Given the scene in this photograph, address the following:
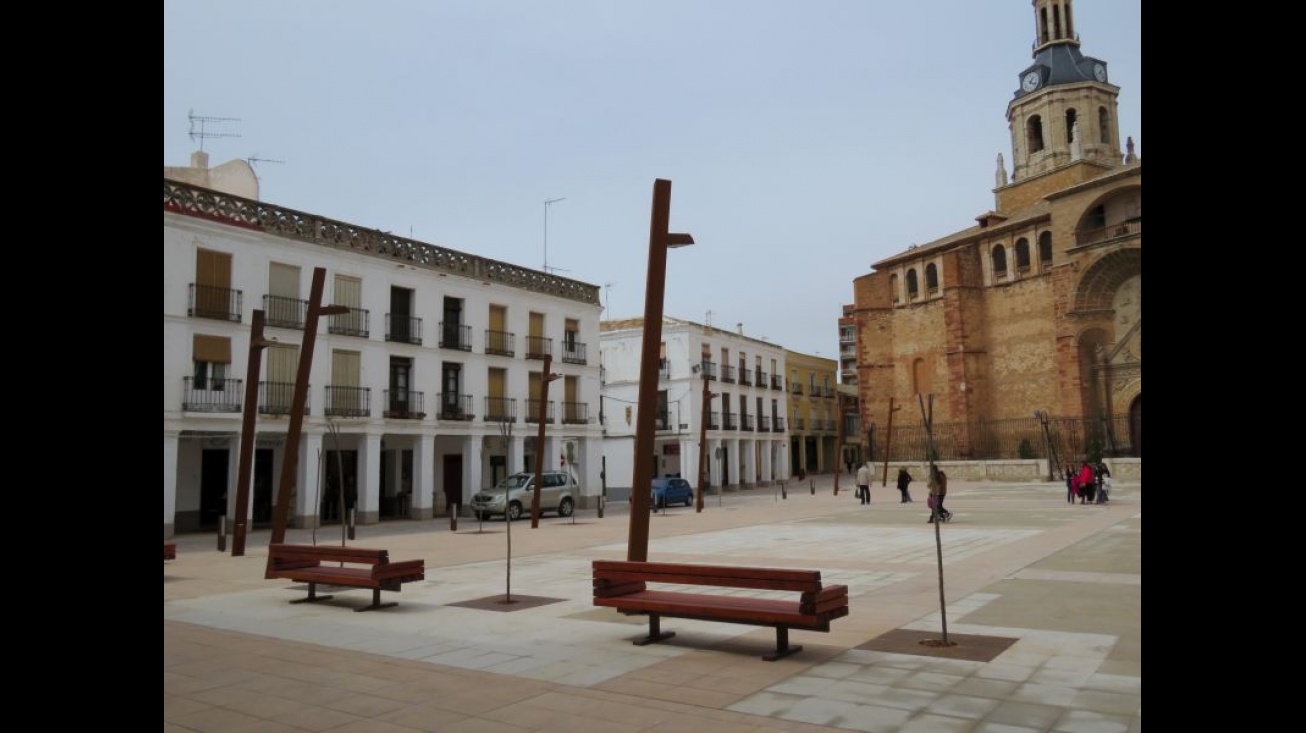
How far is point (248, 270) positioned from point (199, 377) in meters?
3.36

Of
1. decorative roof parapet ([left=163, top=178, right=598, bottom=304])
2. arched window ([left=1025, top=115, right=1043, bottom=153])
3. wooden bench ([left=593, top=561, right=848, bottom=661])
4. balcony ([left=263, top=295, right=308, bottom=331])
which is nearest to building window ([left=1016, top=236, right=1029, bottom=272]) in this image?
arched window ([left=1025, top=115, right=1043, bottom=153])

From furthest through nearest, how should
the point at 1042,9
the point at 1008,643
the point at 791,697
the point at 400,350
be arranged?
the point at 1042,9 < the point at 400,350 < the point at 1008,643 < the point at 791,697

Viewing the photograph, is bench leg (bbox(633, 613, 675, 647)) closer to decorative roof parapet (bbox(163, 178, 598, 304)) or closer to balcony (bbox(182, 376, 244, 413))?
balcony (bbox(182, 376, 244, 413))

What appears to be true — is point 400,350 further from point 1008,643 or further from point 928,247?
point 928,247

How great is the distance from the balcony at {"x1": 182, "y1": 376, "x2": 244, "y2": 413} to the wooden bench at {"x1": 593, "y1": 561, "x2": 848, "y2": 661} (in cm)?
1990

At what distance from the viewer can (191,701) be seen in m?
6.03

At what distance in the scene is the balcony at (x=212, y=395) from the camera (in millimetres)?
23922

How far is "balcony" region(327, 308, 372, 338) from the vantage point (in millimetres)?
27469

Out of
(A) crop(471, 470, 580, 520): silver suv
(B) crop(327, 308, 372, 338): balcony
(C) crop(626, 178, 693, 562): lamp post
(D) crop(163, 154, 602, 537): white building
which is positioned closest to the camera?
(C) crop(626, 178, 693, 562): lamp post

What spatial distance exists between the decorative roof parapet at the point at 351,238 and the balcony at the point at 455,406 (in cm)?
444

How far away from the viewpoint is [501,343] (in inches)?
1299

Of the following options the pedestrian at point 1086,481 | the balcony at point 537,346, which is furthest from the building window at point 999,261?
the balcony at point 537,346
